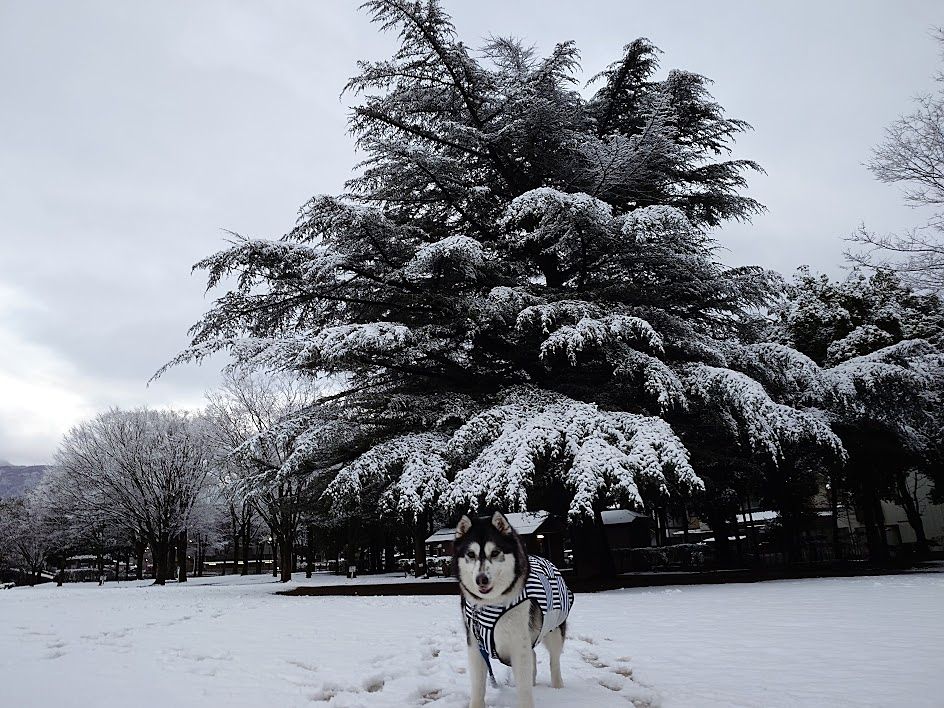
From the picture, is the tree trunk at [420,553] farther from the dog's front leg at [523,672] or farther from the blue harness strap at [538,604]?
the dog's front leg at [523,672]

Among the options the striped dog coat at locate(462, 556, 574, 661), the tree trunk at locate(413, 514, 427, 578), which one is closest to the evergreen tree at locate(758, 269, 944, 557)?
the striped dog coat at locate(462, 556, 574, 661)

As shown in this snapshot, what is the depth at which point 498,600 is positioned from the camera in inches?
139

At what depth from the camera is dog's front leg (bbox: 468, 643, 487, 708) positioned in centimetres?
365

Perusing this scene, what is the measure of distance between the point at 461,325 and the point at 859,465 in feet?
37.1

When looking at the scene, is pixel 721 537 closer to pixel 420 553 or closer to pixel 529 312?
pixel 420 553

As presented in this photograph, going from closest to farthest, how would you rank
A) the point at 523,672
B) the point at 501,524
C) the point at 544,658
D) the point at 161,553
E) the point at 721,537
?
the point at 523,672
the point at 501,524
the point at 544,658
the point at 721,537
the point at 161,553

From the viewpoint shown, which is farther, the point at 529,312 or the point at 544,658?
the point at 529,312

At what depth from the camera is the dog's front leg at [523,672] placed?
138 inches

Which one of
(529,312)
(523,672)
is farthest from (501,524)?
(529,312)

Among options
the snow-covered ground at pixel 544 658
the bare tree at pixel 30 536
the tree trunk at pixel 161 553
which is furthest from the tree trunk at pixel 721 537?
the bare tree at pixel 30 536

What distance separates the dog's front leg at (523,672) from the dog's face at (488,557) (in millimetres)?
338

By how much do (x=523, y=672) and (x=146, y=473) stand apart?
1239 inches

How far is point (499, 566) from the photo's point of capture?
11.5ft

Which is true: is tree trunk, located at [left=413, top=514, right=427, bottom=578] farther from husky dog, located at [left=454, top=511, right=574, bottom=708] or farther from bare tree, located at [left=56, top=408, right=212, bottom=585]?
husky dog, located at [left=454, top=511, right=574, bottom=708]
